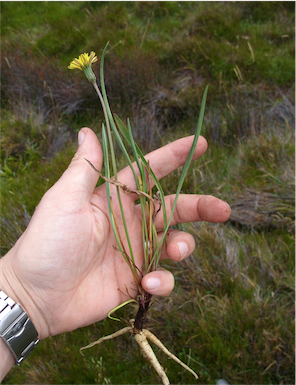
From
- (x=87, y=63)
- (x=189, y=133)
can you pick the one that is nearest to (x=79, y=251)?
(x=87, y=63)

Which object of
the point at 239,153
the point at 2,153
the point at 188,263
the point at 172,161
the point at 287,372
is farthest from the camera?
the point at 2,153

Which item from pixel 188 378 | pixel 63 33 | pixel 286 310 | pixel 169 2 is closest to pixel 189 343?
pixel 188 378

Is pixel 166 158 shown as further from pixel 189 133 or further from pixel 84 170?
pixel 189 133

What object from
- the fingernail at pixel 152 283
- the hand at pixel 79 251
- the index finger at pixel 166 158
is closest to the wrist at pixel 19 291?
the hand at pixel 79 251

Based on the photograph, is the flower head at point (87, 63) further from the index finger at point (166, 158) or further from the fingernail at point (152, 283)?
the fingernail at point (152, 283)

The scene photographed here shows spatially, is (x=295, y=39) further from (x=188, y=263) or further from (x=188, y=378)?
(x=188, y=378)

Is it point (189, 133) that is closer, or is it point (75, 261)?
point (75, 261)
